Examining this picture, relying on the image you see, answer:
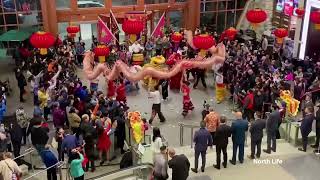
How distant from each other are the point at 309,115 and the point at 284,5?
11.1 meters

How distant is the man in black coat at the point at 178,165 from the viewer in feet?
27.5

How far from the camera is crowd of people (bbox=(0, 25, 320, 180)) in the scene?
372 inches

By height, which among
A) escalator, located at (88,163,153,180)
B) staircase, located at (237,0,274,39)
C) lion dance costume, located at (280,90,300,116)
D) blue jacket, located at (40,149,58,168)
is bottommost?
escalator, located at (88,163,153,180)

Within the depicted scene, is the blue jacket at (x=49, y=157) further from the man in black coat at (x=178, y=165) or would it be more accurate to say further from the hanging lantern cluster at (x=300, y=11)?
the hanging lantern cluster at (x=300, y=11)

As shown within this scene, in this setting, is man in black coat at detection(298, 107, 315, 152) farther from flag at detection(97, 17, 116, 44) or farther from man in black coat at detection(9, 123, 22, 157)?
flag at detection(97, 17, 116, 44)

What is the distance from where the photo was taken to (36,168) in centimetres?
1091

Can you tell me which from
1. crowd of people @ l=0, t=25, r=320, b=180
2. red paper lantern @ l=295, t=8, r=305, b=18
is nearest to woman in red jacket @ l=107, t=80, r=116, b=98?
crowd of people @ l=0, t=25, r=320, b=180

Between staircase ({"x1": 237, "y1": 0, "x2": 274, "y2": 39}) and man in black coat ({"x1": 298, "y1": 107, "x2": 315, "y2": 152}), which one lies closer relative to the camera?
man in black coat ({"x1": 298, "y1": 107, "x2": 315, "y2": 152})

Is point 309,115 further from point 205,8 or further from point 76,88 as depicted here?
point 205,8

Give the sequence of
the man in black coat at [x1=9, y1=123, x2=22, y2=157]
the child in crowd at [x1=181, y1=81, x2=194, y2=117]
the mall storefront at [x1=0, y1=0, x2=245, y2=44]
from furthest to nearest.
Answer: the mall storefront at [x1=0, y1=0, x2=245, y2=44] < the child in crowd at [x1=181, y1=81, x2=194, y2=117] < the man in black coat at [x1=9, y1=123, x2=22, y2=157]

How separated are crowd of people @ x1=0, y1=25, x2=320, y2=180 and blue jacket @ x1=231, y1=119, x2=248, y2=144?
0.07ft

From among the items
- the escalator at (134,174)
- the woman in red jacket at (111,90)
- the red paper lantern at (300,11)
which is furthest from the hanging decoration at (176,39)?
the escalator at (134,174)

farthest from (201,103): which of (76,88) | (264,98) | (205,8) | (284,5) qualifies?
(205,8)

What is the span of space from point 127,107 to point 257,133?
427 cm
